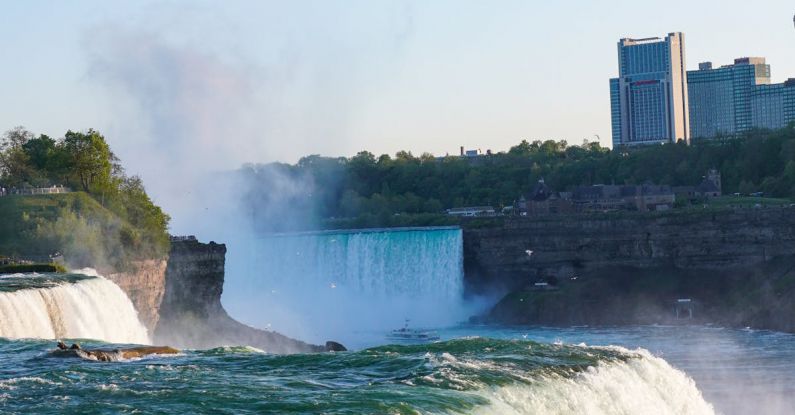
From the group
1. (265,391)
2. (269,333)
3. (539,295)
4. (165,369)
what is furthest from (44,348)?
(539,295)

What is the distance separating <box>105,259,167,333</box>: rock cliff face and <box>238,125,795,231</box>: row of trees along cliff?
60.6 m

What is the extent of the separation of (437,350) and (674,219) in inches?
2570

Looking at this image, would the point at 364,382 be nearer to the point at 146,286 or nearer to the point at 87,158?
the point at 146,286

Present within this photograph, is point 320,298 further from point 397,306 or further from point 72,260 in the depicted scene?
point 72,260

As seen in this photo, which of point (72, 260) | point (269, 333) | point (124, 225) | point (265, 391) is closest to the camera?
point (265, 391)

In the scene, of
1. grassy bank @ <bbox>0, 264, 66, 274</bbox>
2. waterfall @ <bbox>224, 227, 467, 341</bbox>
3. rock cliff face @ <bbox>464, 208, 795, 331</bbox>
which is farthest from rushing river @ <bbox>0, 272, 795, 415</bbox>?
waterfall @ <bbox>224, 227, 467, 341</bbox>

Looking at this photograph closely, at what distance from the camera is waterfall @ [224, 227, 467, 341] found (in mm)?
111375

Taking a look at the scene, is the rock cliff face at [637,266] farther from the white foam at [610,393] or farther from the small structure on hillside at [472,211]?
the white foam at [610,393]

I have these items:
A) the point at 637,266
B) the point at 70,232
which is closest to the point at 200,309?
the point at 70,232

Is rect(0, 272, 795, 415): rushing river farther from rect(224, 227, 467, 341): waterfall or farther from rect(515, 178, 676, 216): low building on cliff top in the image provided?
rect(515, 178, 676, 216): low building on cliff top

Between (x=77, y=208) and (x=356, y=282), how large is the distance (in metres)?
40.6

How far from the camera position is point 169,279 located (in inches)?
3250

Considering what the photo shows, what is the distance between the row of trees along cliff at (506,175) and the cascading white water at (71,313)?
79.2m

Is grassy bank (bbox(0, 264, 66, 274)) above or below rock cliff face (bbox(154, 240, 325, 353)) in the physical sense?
above
